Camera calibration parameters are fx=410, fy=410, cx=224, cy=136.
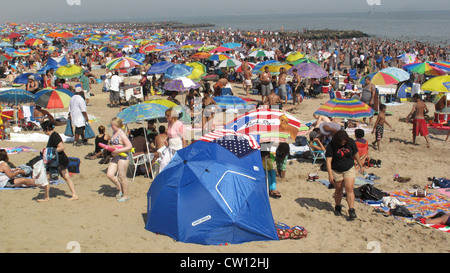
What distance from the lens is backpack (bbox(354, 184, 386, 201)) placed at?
6.81m

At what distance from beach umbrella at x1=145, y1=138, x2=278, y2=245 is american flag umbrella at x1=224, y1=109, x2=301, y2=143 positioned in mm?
1887

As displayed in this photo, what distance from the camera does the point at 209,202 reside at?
5.16 meters

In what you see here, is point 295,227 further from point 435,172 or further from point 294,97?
point 294,97

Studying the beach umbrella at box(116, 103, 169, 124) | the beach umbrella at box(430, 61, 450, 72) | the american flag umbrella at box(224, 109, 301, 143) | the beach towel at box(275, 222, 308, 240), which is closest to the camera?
the beach towel at box(275, 222, 308, 240)

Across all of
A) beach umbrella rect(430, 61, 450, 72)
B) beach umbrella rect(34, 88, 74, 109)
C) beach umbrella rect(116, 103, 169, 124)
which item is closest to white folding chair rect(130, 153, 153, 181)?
beach umbrella rect(116, 103, 169, 124)

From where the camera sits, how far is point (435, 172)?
27.8 ft

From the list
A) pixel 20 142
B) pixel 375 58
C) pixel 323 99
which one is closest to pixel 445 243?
pixel 20 142

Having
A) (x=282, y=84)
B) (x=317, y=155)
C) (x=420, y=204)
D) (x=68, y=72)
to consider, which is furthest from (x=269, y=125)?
(x=68, y=72)

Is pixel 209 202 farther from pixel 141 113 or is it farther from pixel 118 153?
pixel 141 113

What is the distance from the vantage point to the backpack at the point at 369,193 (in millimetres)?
6813

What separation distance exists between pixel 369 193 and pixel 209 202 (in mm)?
3091

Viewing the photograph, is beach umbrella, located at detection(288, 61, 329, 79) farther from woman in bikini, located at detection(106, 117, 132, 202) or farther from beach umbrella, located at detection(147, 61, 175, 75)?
woman in bikini, located at detection(106, 117, 132, 202)

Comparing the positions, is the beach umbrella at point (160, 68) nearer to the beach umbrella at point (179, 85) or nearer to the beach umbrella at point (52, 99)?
the beach umbrella at point (179, 85)
